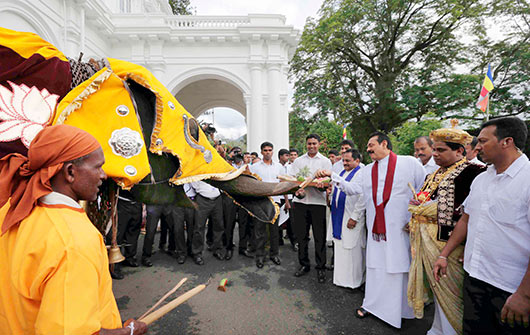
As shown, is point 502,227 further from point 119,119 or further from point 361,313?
point 119,119

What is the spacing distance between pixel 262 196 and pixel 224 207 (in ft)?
11.7

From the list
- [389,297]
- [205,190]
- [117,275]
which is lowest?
[117,275]

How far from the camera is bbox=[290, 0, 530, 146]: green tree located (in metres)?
12.3

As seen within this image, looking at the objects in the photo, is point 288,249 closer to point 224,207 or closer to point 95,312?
point 224,207

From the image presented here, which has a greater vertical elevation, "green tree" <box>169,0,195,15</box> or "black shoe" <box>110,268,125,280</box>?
"green tree" <box>169,0,195,15</box>

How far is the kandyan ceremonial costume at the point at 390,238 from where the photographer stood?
2764 millimetres

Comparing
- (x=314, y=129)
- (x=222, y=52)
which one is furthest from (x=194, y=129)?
(x=314, y=129)

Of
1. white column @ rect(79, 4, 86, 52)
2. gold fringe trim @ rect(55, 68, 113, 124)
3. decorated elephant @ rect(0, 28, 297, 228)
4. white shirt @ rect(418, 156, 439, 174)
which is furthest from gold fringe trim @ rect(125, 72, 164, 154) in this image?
white column @ rect(79, 4, 86, 52)

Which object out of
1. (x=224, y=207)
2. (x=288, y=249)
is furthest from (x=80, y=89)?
(x=288, y=249)

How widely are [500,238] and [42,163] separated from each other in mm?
2554

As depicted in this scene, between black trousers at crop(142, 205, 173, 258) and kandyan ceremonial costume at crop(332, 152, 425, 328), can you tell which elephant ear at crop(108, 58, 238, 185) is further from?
black trousers at crop(142, 205, 173, 258)

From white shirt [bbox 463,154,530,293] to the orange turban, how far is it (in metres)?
2.38

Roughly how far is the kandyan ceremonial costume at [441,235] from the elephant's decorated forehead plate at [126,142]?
248 centimetres

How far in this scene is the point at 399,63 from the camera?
1480 centimetres
